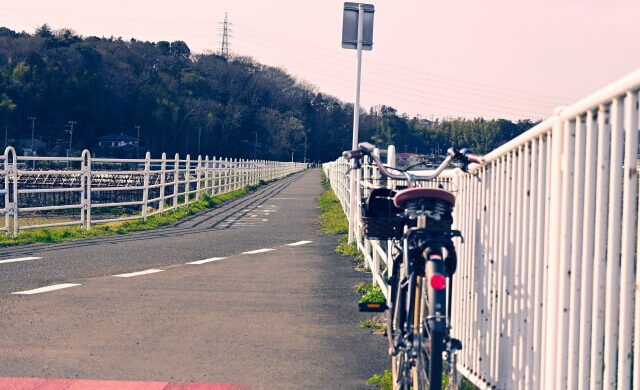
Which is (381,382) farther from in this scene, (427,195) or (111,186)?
(111,186)

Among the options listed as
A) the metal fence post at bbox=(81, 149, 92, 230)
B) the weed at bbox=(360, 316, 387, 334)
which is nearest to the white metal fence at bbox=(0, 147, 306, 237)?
the metal fence post at bbox=(81, 149, 92, 230)

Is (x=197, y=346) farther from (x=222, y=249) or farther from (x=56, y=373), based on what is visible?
(x=222, y=249)

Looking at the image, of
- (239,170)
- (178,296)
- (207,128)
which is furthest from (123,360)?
(207,128)

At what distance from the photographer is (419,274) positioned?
3416 millimetres

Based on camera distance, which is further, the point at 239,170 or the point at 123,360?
the point at 239,170

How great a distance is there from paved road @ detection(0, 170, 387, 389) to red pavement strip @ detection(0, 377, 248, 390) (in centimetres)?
9

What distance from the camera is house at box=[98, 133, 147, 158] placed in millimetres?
103219

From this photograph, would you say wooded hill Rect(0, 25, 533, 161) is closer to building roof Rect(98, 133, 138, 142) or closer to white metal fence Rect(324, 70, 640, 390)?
building roof Rect(98, 133, 138, 142)

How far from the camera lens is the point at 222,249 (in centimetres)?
1122

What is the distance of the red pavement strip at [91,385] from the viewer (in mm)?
4125

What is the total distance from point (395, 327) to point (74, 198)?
61.8 meters

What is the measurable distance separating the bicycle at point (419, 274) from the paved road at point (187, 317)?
89 centimetres

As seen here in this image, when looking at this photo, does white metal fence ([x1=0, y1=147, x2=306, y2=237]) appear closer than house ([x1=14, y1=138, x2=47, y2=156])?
Yes

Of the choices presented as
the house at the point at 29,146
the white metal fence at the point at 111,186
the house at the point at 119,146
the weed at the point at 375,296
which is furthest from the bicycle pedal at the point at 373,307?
the house at the point at 119,146
